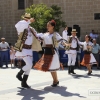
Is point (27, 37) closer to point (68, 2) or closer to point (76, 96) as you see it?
point (76, 96)

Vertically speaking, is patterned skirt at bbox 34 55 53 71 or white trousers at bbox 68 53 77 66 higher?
patterned skirt at bbox 34 55 53 71

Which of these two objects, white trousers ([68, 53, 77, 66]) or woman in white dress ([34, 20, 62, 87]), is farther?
white trousers ([68, 53, 77, 66])

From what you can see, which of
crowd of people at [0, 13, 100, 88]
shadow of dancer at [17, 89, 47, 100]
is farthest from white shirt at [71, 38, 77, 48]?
shadow of dancer at [17, 89, 47, 100]

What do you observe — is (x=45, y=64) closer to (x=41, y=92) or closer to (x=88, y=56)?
(x=41, y=92)

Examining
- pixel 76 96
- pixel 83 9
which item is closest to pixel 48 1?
pixel 83 9

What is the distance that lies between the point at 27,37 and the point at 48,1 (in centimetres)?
1589

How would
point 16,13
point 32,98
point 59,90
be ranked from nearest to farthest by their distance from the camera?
point 32,98
point 59,90
point 16,13

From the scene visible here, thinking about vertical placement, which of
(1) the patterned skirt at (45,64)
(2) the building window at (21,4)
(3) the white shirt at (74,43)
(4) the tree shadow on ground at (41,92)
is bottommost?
(4) the tree shadow on ground at (41,92)

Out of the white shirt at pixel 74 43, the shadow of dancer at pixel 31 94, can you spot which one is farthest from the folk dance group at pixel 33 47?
the white shirt at pixel 74 43

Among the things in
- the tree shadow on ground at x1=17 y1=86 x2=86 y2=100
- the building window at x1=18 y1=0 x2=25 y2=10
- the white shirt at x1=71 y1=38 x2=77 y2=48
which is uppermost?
the building window at x1=18 y1=0 x2=25 y2=10

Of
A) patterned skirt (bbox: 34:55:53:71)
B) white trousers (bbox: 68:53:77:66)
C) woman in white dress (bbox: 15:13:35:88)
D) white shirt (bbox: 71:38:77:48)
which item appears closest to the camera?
woman in white dress (bbox: 15:13:35:88)

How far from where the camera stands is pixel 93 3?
69.9 ft

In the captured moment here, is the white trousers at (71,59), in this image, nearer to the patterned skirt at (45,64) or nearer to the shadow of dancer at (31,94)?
the patterned skirt at (45,64)

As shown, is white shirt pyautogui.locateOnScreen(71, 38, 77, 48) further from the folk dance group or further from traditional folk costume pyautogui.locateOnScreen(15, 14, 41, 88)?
traditional folk costume pyautogui.locateOnScreen(15, 14, 41, 88)
